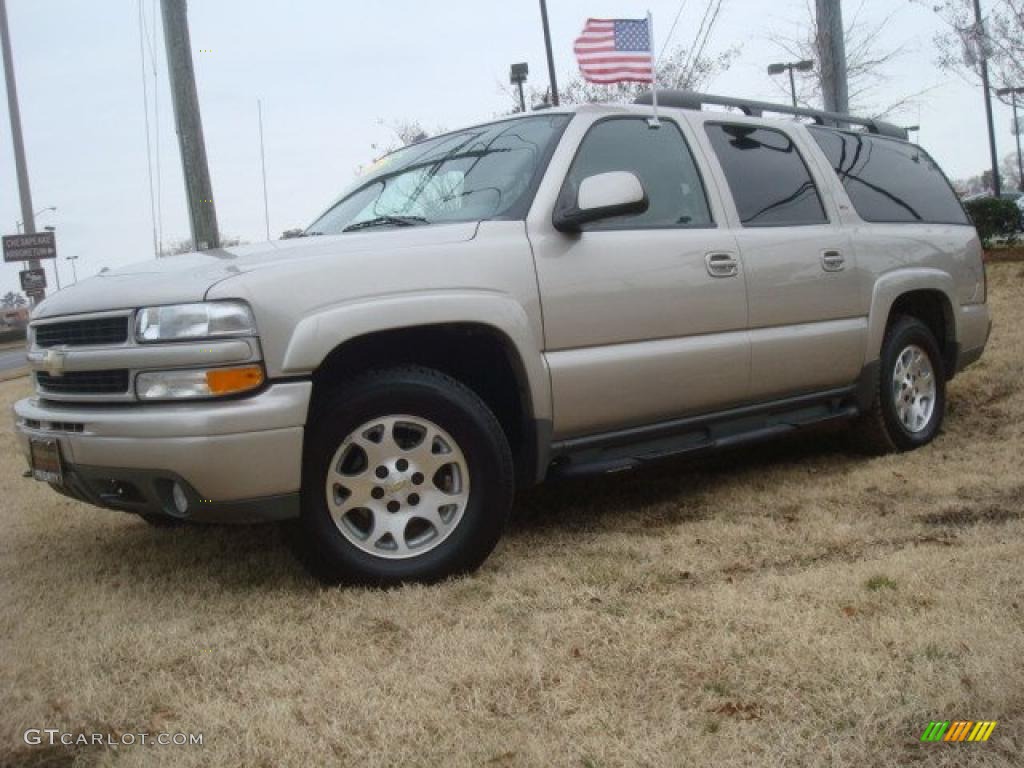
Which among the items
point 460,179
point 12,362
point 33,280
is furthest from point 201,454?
point 12,362

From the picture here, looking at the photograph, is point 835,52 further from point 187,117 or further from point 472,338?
point 472,338

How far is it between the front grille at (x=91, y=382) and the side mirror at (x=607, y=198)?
1687 millimetres

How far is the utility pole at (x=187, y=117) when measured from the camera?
750 cm

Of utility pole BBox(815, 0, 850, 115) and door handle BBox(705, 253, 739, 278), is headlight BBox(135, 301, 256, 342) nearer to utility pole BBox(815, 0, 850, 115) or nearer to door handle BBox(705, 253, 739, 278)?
door handle BBox(705, 253, 739, 278)

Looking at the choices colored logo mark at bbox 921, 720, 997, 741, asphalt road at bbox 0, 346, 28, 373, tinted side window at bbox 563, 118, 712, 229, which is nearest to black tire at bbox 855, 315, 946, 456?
tinted side window at bbox 563, 118, 712, 229

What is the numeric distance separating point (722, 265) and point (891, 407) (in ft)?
5.49

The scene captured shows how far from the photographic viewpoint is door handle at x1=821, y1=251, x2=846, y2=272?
15.9ft

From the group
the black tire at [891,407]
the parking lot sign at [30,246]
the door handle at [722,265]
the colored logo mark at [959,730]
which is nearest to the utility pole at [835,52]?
the black tire at [891,407]

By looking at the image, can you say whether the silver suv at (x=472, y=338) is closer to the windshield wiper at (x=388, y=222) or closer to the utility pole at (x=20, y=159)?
the windshield wiper at (x=388, y=222)

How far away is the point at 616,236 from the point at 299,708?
88.8 inches

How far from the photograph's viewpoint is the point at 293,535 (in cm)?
336

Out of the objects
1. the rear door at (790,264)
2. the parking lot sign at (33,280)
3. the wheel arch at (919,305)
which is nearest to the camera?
the rear door at (790,264)

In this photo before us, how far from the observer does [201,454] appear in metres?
3.08

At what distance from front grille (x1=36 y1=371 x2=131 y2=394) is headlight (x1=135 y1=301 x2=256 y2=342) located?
19 cm
